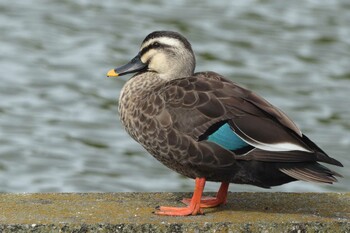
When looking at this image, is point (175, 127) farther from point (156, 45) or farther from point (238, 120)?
point (156, 45)

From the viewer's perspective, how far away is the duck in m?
5.30

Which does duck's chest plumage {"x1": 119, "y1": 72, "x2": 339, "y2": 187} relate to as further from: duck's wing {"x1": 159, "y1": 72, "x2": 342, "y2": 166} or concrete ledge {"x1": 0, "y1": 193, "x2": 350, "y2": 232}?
concrete ledge {"x1": 0, "y1": 193, "x2": 350, "y2": 232}

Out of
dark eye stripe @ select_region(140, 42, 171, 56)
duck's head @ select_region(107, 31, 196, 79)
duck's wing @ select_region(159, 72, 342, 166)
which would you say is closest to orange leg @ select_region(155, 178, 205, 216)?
duck's wing @ select_region(159, 72, 342, 166)

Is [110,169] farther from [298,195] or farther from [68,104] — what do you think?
[298,195]

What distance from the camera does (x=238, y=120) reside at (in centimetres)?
534

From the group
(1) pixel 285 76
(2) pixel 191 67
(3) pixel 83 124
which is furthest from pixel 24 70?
(2) pixel 191 67

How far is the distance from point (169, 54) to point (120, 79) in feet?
19.1

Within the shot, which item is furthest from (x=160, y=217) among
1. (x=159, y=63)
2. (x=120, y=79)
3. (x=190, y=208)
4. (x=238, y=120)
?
(x=120, y=79)

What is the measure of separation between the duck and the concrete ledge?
16 cm

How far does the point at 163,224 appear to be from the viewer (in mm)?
5227

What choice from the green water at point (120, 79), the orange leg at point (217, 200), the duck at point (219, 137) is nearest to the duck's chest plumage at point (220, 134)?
the duck at point (219, 137)

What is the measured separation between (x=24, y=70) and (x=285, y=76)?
8.99 ft

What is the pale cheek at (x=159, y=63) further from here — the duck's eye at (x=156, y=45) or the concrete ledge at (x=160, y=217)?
the concrete ledge at (x=160, y=217)

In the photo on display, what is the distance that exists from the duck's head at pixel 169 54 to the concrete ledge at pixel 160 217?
2.18 ft
